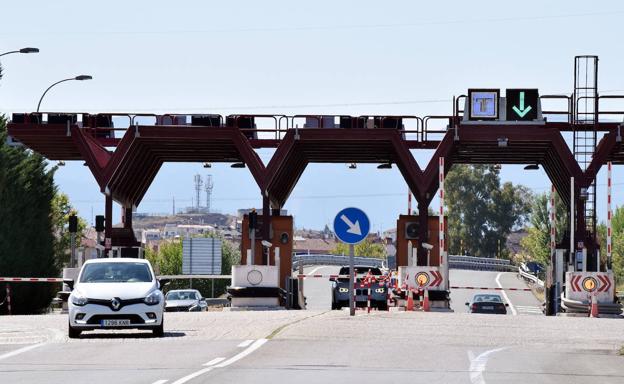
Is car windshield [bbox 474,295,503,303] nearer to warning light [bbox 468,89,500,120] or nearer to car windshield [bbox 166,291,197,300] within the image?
car windshield [bbox 166,291,197,300]

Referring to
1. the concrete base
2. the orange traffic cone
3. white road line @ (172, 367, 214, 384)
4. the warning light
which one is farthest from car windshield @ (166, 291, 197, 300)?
white road line @ (172, 367, 214, 384)

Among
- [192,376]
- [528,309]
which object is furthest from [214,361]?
[528,309]

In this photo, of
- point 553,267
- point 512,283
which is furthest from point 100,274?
point 512,283

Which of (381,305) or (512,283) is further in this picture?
(512,283)

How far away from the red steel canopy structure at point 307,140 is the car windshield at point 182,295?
662 inches

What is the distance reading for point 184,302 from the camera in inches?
2451

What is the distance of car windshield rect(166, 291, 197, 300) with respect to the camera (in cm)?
6462

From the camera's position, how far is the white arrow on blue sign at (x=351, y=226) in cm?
3281

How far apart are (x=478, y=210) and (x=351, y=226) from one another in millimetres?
162989

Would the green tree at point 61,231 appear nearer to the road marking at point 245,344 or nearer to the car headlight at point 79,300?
the car headlight at point 79,300

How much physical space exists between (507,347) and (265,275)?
18.0 m

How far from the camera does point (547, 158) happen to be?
48875mm

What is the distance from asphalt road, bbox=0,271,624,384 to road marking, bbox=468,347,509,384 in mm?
15

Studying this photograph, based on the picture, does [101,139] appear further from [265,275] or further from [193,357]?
[193,357]
